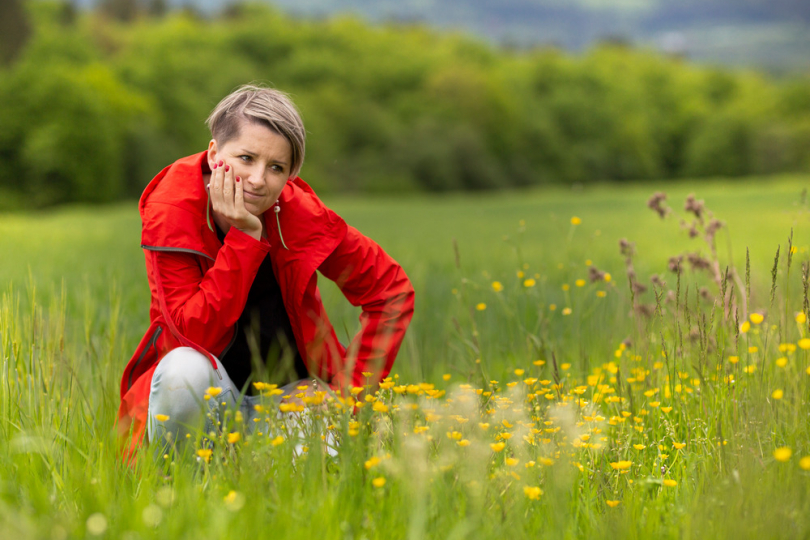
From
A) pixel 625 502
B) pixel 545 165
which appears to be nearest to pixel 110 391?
pixel 625 502

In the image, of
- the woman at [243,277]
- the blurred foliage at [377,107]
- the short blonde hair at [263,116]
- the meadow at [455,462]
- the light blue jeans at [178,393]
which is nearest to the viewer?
the meadow at [455,462]

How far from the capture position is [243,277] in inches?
99.7

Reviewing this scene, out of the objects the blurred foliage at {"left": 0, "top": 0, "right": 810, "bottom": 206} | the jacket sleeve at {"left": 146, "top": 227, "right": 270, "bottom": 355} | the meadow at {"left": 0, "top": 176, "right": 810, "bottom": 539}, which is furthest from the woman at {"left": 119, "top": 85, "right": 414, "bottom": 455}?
the blurred foliage at {"left": 0, "top": 0, "right": 810, "bottom": 206}

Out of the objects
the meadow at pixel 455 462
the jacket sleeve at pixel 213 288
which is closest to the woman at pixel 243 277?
the jacket sleeve at pixel 213 288

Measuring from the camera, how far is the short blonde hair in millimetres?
2629

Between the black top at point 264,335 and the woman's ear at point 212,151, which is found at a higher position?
the woman's ear at point 212,151

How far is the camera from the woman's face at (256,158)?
260cm

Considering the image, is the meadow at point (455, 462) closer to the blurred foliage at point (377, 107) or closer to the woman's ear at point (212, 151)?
the woman's ear at point (212, 151)

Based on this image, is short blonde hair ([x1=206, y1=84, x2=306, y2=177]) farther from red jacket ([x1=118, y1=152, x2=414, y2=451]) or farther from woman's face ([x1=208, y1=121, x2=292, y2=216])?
red jacket ([x1=118, y1=152, x2=414, y2=451])

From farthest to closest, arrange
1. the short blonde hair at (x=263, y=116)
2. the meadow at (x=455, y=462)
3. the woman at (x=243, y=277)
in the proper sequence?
the short blonde hair at (x=263, y=116) → the woman at (x=243, y=277) → the meadow at (x=455, y=462)

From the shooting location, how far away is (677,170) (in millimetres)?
80625

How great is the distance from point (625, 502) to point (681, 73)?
327 feet

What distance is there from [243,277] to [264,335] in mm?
466

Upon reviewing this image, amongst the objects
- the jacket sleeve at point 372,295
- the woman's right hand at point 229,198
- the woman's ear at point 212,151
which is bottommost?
the jacket sleeve at point 372,295
